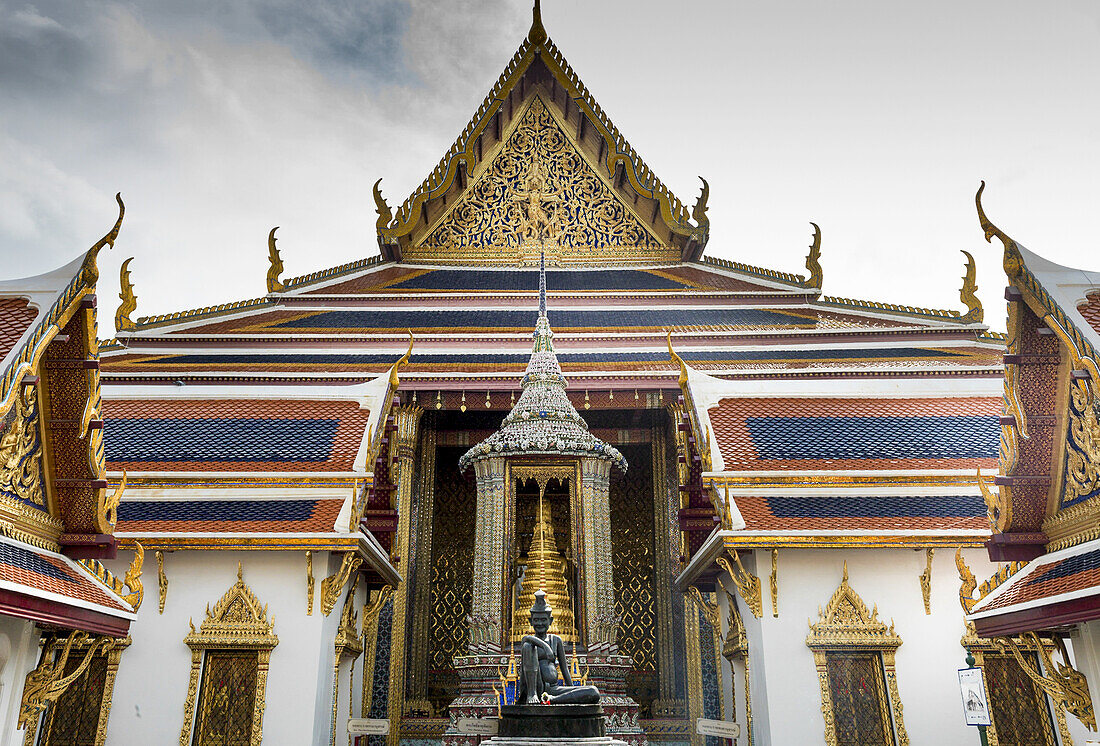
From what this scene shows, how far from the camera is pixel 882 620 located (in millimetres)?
5336

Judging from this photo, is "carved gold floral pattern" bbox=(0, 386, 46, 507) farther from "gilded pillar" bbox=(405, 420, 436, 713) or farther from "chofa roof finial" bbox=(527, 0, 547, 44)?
"chofa roof finial" bbox=(527, 0, 547, 44)

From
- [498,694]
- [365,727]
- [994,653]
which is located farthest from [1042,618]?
[365,727]

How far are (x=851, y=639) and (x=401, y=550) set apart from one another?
5167mm

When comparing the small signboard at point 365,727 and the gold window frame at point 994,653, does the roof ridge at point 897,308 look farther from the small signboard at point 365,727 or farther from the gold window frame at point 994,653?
the small signboard at point 365,727

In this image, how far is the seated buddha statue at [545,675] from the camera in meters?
4.38

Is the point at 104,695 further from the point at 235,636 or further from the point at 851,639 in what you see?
the point at 851,639

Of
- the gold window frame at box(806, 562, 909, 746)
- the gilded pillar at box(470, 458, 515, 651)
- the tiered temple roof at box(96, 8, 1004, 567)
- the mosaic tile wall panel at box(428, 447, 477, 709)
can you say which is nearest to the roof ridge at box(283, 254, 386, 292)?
the tiered temple roof at box(96, 8, 1004, 567)

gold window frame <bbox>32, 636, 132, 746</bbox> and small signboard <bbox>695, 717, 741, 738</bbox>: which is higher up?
gold window frame <bbox>32, 636, 132, 746</bbox>

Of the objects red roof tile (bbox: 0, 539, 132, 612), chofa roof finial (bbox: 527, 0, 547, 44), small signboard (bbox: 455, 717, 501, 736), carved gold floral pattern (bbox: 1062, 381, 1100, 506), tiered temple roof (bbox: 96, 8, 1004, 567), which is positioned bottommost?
small signboard (bbox: 455, 717, 501, 736)

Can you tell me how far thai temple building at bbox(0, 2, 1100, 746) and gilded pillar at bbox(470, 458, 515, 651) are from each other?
0.09ft

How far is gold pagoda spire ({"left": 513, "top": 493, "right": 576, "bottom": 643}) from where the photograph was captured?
618 cm

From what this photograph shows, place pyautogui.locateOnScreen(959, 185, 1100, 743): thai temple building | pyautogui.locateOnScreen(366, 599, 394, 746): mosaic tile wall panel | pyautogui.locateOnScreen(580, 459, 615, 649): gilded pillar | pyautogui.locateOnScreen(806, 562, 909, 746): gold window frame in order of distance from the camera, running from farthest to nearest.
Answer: pyautogui.locateOnScreen(366, 599, 394, 746): mosaic tile wall panel → pyautogui.locateOnScreen(580, 459, 615, 649): gilded pillar → pyautogui.locateOnScreen(806, 562, 909, 746): gold window frame → pyautogui.locateOnScreen(959, 185, 1100, 743): thai temple building

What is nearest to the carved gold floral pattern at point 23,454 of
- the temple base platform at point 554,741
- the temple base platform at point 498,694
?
the temple base platform at point 554,741

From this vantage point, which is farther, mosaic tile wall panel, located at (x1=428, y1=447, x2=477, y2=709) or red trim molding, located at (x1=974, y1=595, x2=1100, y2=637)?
mosaic tile wall panel, located at (x1=428, y1=447, x2=477, y2=709)
